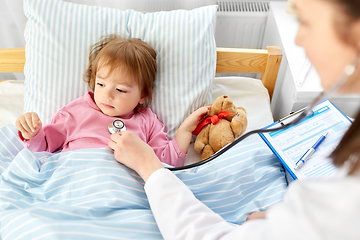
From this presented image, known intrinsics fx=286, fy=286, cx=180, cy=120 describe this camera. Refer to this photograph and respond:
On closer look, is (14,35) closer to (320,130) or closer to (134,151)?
(134,151)

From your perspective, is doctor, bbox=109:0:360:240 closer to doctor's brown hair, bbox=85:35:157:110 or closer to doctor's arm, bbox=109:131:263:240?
doctor's arm, bbox=109:131:263:240

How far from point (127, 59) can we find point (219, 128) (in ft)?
1.38

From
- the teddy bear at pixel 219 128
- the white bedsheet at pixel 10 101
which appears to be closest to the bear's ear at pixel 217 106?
the teddy bear at pixel 219 128

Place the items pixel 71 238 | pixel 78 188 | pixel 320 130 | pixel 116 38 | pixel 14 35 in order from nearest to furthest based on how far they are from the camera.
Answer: pixel 71 238
pixel 78 188
pixel 320 130
pixel 116 38
pixel 14 35

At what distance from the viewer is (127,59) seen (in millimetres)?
1036

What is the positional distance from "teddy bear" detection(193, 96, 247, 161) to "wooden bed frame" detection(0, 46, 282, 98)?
0.27 m

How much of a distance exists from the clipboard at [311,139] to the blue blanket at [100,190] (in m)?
0.04

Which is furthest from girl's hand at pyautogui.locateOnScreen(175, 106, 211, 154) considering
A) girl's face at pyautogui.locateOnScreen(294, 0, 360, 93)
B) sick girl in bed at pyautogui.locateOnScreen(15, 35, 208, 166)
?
girl's face at pyautogui.locateOnScreen(294, 0, 360, 93)

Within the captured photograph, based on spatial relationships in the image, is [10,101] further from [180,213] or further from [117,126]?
[180,213]

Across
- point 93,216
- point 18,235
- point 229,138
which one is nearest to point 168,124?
point 229,138

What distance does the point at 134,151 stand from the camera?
86 cm

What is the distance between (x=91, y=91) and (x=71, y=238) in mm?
634

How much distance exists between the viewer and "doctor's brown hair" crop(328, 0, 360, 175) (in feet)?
1.35

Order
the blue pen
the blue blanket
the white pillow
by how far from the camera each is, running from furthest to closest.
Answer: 1. the white pillow
2. the blue pen
3. the blue blanket
